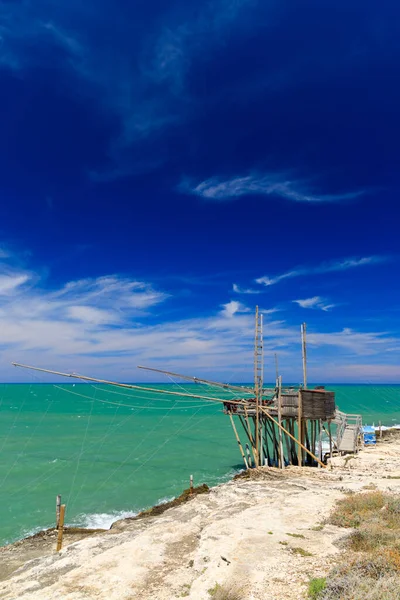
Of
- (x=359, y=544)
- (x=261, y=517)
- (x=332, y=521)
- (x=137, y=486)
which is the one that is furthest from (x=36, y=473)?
(x=359, y=544)

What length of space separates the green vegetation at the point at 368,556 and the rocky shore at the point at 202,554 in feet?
2.15

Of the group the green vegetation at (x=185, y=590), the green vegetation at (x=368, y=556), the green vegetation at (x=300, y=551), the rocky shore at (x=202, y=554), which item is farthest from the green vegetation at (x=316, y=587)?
the green vegetation at (x=185, y=590)

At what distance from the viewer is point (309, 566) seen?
998 centimetres

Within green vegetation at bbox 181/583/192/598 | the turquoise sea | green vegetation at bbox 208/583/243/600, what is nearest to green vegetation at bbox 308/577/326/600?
green vegetation at bbox 208/583/243/600

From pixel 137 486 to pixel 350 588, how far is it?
84.4 feet

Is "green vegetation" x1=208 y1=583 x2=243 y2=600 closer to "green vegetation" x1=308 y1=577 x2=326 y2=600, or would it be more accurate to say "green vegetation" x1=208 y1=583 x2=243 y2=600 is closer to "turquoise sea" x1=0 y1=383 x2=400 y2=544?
"green vegetation" x1=308 y1=577 x2=326 y2=600

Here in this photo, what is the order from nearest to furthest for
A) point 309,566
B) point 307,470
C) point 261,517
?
1. point 309,566
2. point 261,517
3. point 307,470

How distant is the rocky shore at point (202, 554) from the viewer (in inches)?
386

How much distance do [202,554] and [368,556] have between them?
484cm

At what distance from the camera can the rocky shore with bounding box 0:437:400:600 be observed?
981 cm

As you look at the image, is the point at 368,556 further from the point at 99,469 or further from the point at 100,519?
the point at 99,469

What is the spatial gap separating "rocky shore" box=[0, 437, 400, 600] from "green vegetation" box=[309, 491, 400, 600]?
654 mm

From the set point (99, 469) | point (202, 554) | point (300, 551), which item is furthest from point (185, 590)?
point (99, 469)

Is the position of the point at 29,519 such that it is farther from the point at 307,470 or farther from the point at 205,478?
the point at 307,470
